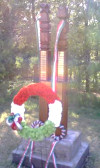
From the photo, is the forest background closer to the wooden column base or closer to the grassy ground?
the grassy ground

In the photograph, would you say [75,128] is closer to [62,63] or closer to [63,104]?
[63,104]

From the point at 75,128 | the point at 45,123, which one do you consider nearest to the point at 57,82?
the point at 45,123

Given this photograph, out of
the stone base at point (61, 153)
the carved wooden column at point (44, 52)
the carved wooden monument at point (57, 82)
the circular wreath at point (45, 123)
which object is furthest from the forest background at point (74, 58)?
the circular wreath at point (45, 123)

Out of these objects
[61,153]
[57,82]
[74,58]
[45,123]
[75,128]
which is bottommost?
[75,128]

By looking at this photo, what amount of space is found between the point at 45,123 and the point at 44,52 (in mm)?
1074

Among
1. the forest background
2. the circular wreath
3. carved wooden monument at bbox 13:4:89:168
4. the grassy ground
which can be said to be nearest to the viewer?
the circular wreath

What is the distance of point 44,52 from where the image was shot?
3.25 meters

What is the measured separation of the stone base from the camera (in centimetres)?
308

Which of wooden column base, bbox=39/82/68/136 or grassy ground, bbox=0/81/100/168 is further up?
wooden column base, bbox=39/82/68/136

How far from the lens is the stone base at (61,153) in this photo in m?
3.08

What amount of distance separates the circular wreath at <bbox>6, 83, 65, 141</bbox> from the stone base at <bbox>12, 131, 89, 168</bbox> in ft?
1.83

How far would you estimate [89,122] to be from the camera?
5172 millimetres

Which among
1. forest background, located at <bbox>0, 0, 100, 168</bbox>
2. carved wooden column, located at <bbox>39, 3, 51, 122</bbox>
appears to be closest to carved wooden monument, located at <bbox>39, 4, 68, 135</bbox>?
carved wooden column, located at <bbox>39, 3, 51, 122</bbox>

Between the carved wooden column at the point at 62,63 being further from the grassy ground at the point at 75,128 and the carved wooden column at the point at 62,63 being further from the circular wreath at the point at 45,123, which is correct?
the grassy ground at the point at 75,128
